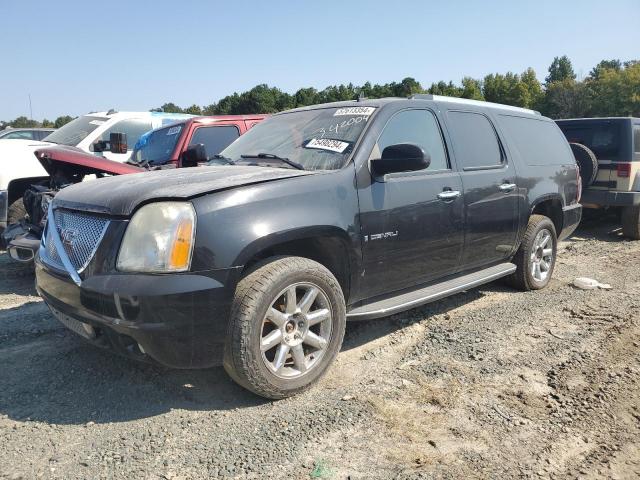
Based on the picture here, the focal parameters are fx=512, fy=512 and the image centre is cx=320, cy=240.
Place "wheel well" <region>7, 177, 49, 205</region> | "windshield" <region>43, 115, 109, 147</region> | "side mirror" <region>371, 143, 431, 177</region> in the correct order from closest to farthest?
1. "side mirror" <region>371, 143, 431, 177</region>
2. "wheel well" <region>7, 177, 49, 205</region>
3. "windshield" <region>43, 115, 109, 147</region>

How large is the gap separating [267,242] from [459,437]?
1.45 metres

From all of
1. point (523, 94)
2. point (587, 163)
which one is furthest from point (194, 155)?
point (523, 94)

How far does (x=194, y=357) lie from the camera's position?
106 inches

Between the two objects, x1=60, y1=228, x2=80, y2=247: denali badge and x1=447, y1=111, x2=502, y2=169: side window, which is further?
x1=447, y1=111, x2=502, y2=169: side window

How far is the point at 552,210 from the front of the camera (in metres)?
5.58

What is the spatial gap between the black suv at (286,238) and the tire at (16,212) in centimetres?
314

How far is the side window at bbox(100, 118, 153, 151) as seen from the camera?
782 centimetres

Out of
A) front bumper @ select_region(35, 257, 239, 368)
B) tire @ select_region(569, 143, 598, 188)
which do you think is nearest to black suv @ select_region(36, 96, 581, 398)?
front bumper @ select_region(35, 257, 239, 368)

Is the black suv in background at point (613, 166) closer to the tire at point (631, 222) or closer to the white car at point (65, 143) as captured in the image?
the tire at point (631, 222)

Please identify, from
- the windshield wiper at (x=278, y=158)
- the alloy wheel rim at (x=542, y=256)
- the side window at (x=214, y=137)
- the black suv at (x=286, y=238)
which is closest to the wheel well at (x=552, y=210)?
the alloy wheel rim at (x=542, y=256)

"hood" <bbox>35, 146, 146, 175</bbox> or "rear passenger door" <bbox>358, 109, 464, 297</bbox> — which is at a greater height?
"hood" <bbox>35, 146, 146, 175</bbox>

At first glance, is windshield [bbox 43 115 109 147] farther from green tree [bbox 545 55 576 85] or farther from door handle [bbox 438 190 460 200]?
green tree [bbox 545 55 576 85]

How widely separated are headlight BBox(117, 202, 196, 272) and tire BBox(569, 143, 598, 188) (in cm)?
736

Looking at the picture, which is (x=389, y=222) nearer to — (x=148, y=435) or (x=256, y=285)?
(x=256, y=285)
